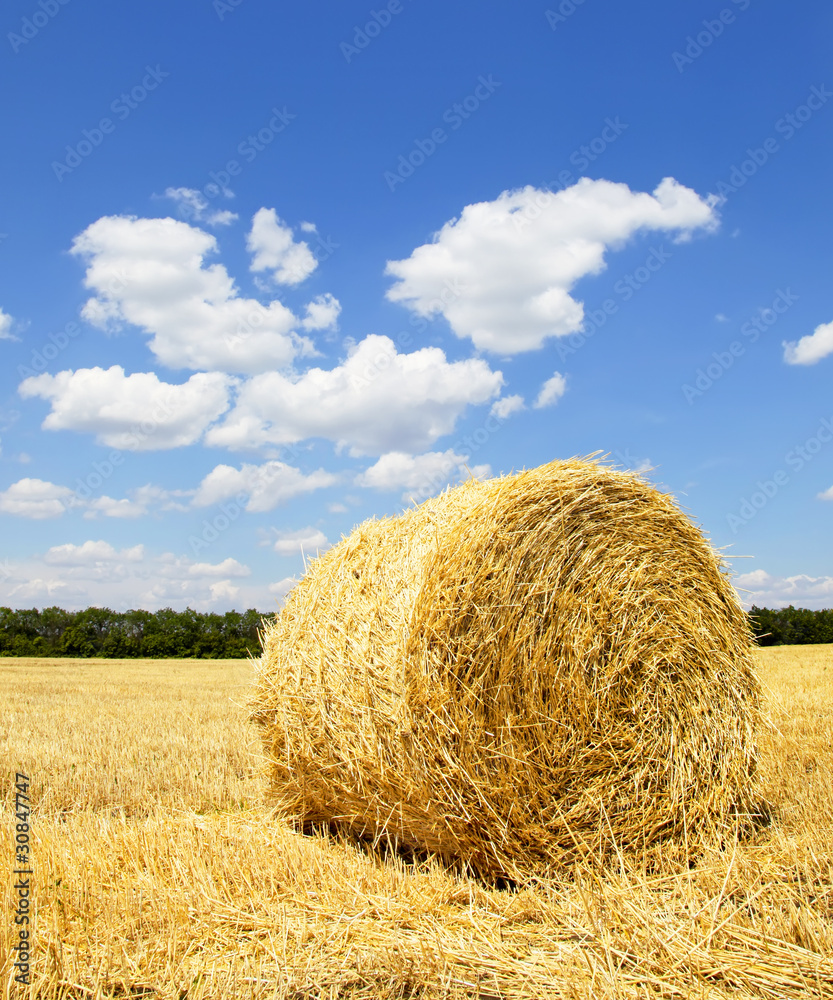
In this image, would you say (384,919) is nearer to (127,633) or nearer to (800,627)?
(800,627)

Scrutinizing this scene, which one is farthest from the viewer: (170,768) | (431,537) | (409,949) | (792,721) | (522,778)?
(792,721)

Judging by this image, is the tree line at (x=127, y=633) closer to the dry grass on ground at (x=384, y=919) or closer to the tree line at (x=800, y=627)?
the tree line at (x=800, y=627)

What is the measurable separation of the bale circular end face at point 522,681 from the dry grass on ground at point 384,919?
31 cm

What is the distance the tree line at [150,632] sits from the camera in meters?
51.2

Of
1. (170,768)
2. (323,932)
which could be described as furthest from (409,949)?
(170,768)

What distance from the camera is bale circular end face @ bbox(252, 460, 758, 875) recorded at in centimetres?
418

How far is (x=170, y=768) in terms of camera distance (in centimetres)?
721

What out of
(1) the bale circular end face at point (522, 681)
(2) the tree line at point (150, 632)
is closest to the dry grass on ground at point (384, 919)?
(1) the bale circular end face at point (522, 681)

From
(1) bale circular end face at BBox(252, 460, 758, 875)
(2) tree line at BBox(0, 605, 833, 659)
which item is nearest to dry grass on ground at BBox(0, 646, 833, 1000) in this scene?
(1) bale circular end face at BBox(252, 460, 758, 875)

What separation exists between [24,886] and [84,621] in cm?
6065

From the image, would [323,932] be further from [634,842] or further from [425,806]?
[634,842]

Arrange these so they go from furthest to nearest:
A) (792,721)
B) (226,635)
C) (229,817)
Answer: (226,635) → (792,721) → (229,817)

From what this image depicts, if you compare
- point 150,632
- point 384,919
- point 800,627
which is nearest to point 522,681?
point 384,919

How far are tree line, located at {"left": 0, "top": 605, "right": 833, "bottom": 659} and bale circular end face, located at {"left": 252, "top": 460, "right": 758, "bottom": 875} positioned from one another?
47.6m
